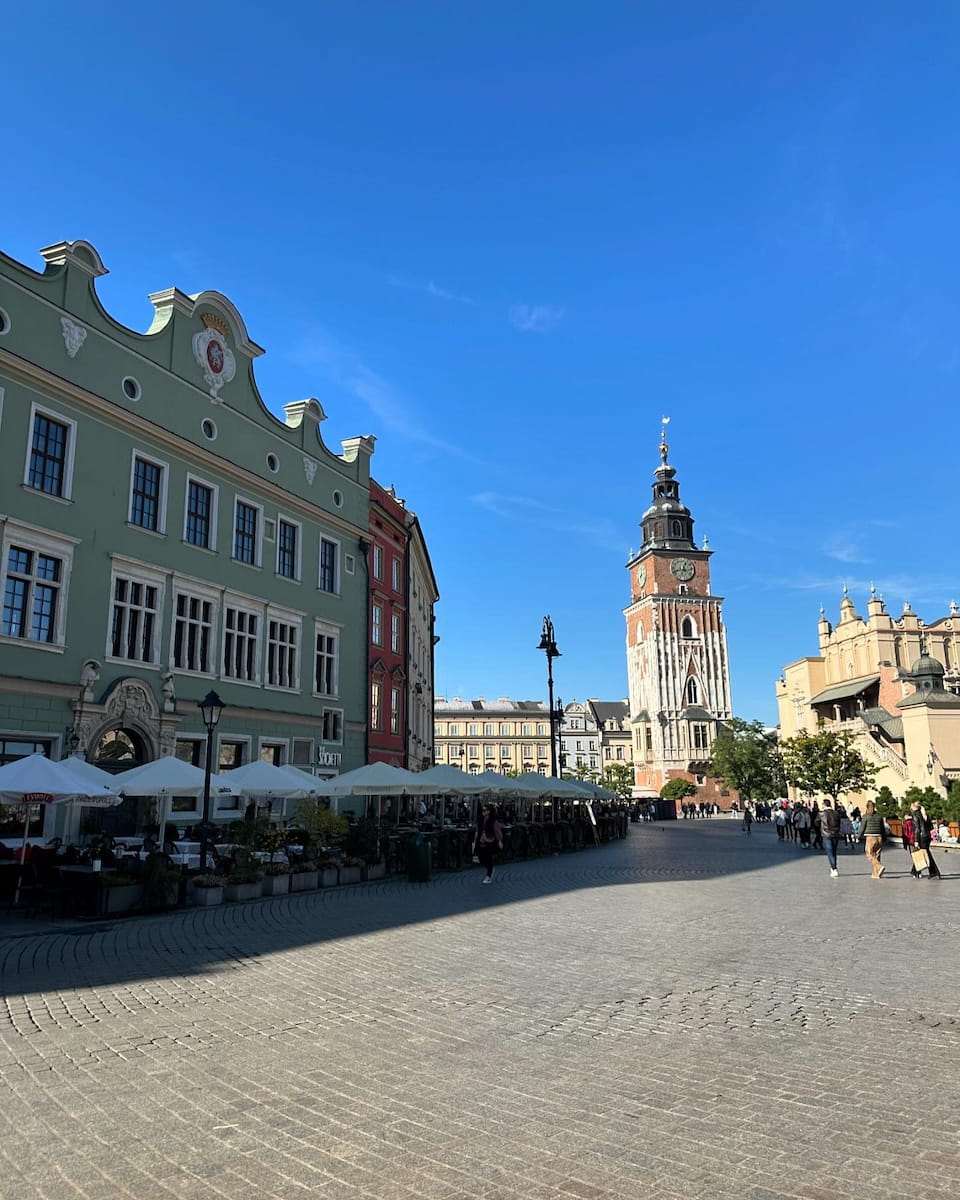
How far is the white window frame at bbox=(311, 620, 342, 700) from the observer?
108ft

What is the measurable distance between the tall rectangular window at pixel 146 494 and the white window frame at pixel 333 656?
860 cm

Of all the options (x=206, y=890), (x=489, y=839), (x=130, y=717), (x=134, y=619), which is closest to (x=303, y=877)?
(x=206, y=890)

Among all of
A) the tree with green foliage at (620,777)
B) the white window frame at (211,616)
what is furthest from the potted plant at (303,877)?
the tree with green foliage at (620,777)

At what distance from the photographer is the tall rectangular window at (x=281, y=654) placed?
30594 millimetres

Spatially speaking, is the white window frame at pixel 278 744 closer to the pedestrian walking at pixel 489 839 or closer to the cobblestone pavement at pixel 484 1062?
the pedestrian walking at pixel 489 839

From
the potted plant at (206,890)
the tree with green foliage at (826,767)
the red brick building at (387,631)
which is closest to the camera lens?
the potted plant at (206,890)

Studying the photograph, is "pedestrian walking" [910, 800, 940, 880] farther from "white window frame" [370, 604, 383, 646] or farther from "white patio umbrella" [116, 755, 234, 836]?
"white window frame" [370, 604, 383, 646]

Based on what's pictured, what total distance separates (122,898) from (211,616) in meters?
14.0

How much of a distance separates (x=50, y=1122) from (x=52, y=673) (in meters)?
18.4

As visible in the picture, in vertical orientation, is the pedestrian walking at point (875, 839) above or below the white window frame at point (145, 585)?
below

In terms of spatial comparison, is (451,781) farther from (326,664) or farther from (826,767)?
(826,767)

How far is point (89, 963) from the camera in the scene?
10.4 meters

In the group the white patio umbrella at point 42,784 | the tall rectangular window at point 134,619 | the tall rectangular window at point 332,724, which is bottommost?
the white patio umbrella at point 42,784

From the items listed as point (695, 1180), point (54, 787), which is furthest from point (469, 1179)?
point (54, 787)
